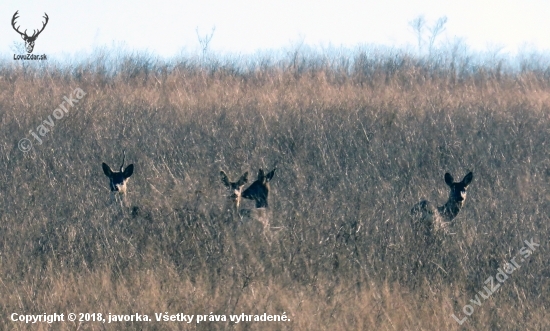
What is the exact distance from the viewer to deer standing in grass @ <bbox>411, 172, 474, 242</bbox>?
591 cm

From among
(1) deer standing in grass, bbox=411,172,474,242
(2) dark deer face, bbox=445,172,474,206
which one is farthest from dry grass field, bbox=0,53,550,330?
(2) dark deer face, bbox=445,172,474,206

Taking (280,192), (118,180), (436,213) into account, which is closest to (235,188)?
(280,192)

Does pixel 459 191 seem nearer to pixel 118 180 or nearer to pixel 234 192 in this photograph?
pixel 234 192

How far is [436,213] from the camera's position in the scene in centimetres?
651

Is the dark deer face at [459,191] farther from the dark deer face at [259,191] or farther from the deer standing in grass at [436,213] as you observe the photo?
the dark deer face at [259,191]

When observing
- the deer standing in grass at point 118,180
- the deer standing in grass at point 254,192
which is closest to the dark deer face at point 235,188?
the deer standing in grass at point 254,192

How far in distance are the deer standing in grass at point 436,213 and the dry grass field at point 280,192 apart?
0.34 ft

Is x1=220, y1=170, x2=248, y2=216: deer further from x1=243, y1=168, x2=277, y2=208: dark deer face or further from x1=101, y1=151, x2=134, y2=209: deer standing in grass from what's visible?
x1=101, y1=151, x2=134, y2=209: deer standing in grass

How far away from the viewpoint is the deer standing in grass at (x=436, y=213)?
591 cm

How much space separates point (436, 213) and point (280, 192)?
1.76 m

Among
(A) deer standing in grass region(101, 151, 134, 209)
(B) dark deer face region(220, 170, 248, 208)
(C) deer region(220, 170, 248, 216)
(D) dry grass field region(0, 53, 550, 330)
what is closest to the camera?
(D) dry grass field region(0, 53, 550, 330)

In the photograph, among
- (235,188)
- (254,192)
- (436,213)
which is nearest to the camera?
(436,213)

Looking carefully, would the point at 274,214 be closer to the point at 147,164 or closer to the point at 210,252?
the point at 210,252

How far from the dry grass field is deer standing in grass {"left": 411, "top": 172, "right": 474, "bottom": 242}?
10cm
